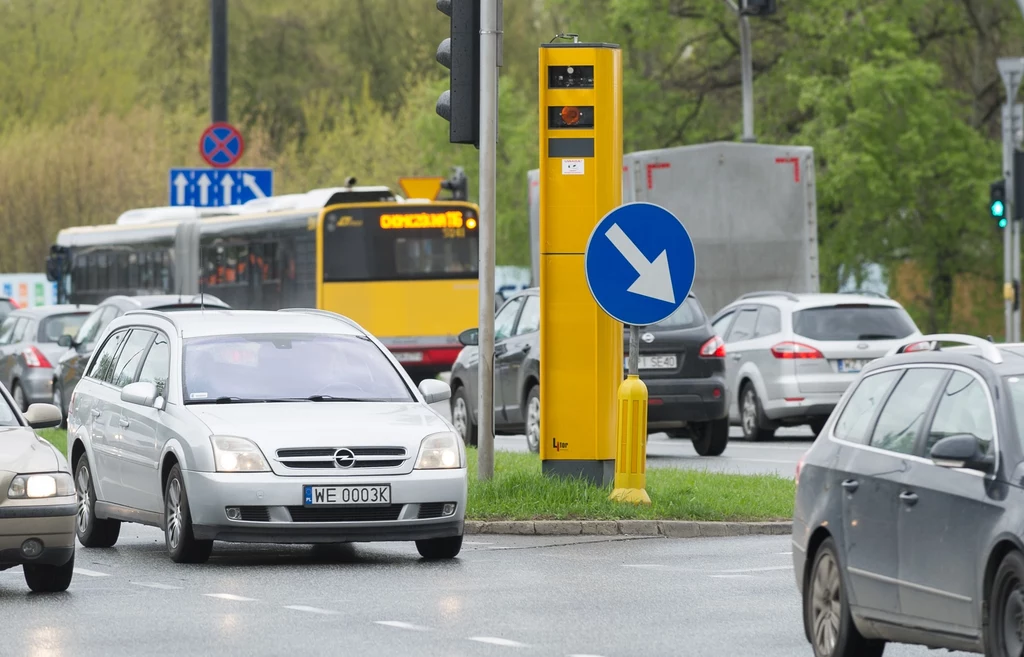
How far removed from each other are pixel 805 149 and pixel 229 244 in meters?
11.2

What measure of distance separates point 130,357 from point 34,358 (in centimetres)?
1499

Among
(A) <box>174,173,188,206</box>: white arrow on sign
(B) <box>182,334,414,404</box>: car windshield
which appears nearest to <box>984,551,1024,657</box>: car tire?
(B) <box>182,334,414,404</box>: car windshield

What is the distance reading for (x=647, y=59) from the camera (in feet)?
180

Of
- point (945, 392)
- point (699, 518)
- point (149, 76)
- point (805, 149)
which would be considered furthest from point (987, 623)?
point (149, 76)

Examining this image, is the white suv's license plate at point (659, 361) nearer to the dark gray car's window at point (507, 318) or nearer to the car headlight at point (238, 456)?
the dark gray car's window at point (507, 318)

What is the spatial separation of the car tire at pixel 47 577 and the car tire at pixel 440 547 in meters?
2.41

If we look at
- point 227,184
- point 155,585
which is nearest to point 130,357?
point 155,585

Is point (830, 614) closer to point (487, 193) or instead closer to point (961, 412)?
point (961, 412)

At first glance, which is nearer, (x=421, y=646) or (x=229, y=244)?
(x=421, y=646)

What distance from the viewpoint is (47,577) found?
464 inches

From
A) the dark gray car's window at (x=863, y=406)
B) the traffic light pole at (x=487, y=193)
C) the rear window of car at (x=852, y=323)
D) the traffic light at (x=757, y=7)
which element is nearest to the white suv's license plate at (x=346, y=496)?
the traffic light pole at (x=487, y=193)

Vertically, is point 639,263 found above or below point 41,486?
above

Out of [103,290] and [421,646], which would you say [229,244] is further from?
[421,646]

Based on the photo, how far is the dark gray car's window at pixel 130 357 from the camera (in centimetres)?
1466
